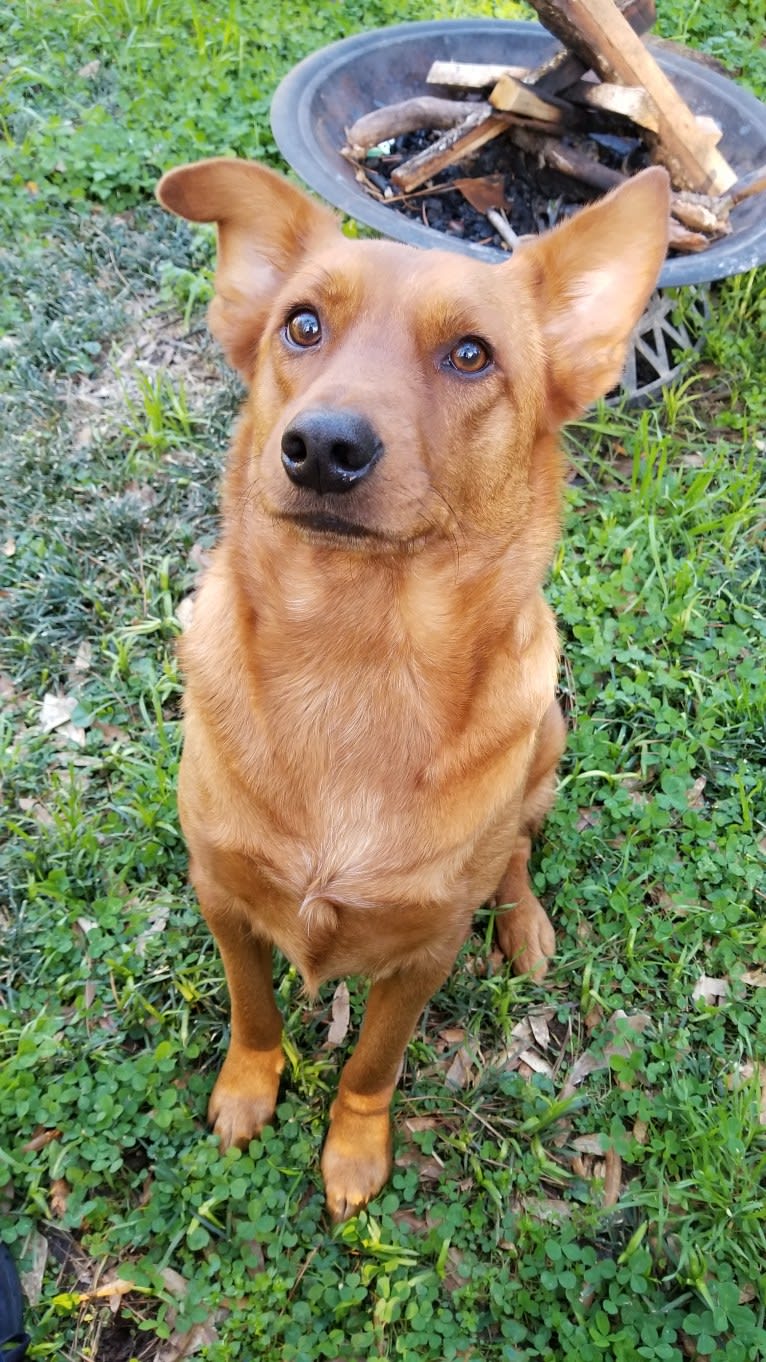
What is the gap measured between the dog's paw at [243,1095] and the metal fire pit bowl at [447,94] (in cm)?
286

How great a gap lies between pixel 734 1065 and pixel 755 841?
736mm

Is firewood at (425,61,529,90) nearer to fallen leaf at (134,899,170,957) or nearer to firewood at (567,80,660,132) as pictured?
firewood at (567,80,660,132)

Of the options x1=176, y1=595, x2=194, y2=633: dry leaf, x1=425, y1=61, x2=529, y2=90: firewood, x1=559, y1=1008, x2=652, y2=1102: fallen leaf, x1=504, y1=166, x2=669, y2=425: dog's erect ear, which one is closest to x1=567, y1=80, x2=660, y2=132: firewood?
x1=425, y1=61, x2=529, y2=90: firewood

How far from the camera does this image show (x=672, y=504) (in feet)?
12.8

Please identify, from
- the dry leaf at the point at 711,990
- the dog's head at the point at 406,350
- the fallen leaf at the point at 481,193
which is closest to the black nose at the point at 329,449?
the dog's head at the point at 406,350

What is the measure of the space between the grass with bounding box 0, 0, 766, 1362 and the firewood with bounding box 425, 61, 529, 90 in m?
1.39

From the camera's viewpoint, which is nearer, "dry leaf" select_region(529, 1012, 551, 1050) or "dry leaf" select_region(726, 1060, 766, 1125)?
"dry leaf" select_region(726, 1060, 766, 1125)

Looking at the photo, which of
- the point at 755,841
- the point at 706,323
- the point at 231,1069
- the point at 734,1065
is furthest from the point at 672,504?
the point at 231,1069

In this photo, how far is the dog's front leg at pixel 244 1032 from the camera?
7.48 feet

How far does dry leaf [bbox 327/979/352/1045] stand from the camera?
281 cm

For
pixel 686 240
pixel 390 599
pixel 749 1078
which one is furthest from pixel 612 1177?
pixel 686 240

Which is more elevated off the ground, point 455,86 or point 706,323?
point 455,86

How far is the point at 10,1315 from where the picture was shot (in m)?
2.25

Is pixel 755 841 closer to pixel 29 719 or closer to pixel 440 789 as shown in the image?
pixel 440 789
